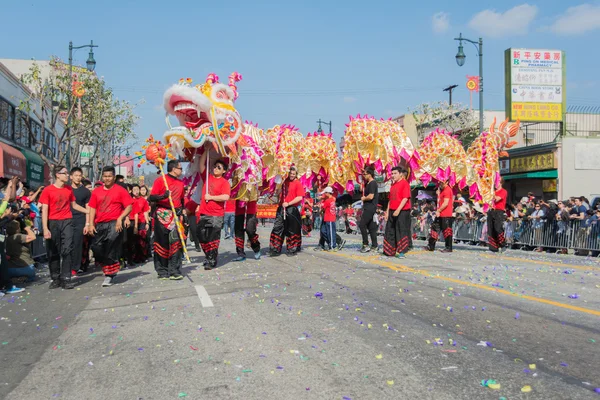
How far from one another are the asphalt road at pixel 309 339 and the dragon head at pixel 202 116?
265 cm

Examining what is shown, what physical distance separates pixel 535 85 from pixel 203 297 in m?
28.6

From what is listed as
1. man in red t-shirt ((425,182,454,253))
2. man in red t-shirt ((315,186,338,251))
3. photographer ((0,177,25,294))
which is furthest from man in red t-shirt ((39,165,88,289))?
man in red t-shirt ((425,182,454,253))

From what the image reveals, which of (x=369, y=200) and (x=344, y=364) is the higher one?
(x=369, y=200)

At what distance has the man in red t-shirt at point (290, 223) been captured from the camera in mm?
13211

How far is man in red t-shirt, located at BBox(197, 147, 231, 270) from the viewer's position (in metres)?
10.6

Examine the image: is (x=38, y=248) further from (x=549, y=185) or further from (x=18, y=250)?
(x=549, y=185)

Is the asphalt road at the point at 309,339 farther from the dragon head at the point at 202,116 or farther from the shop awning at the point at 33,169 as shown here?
the shop awning at the point at 33,169

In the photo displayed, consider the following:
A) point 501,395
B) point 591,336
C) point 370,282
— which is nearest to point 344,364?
point 501,395

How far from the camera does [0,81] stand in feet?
94.5

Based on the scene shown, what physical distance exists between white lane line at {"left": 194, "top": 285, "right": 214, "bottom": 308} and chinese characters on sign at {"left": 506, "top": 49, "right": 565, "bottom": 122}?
26.8 m

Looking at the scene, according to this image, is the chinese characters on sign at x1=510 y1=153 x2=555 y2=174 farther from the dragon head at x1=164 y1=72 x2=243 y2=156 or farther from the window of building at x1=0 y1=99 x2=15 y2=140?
the window of building at x1=0 y1=99 x2=15 y2=140

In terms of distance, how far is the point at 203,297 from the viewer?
293 inches

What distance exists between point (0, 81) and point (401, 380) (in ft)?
96.7

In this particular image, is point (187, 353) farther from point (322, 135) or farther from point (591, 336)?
point (322, 135)
